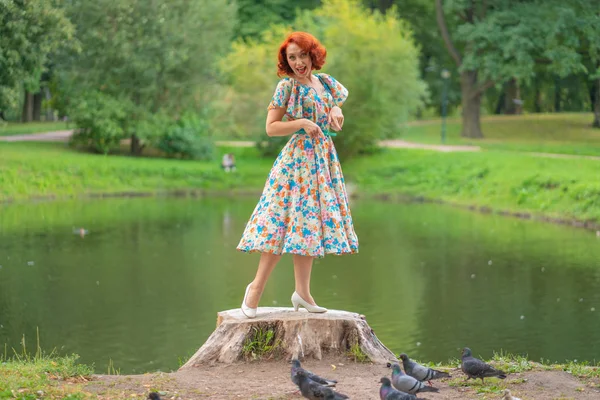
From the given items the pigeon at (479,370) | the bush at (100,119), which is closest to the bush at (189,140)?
the bush at (100,119)

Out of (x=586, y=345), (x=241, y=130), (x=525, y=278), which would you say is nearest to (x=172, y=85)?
(x=241, y=130)

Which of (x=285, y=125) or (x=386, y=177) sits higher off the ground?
(x=285, y=125)

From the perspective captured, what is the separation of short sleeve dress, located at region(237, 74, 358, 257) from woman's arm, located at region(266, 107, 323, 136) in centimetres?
6

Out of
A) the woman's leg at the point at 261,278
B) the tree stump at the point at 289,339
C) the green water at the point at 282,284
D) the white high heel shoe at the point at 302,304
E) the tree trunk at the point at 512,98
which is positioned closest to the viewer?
the tree stump at the point at 289,339

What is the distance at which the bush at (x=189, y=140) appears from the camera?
36.6 metres

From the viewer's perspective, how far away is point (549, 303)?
50.3 feet

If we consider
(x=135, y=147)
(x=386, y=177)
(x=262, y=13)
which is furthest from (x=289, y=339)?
(x=262, y=13)

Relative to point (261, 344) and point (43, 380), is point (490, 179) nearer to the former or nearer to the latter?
point (261, 344)

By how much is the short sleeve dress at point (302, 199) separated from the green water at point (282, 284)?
444 cm

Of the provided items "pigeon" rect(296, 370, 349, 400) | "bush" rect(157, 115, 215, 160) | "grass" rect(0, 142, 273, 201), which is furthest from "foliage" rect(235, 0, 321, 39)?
"pigeon" rect(296, 370, 349, 400)

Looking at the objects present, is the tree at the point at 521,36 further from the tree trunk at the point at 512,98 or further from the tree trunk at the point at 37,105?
the tree trunk at the point at 37,105

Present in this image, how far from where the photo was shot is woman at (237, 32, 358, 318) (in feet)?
24.7

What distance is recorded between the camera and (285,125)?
749 centimetres

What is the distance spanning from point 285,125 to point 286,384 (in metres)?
1.89
